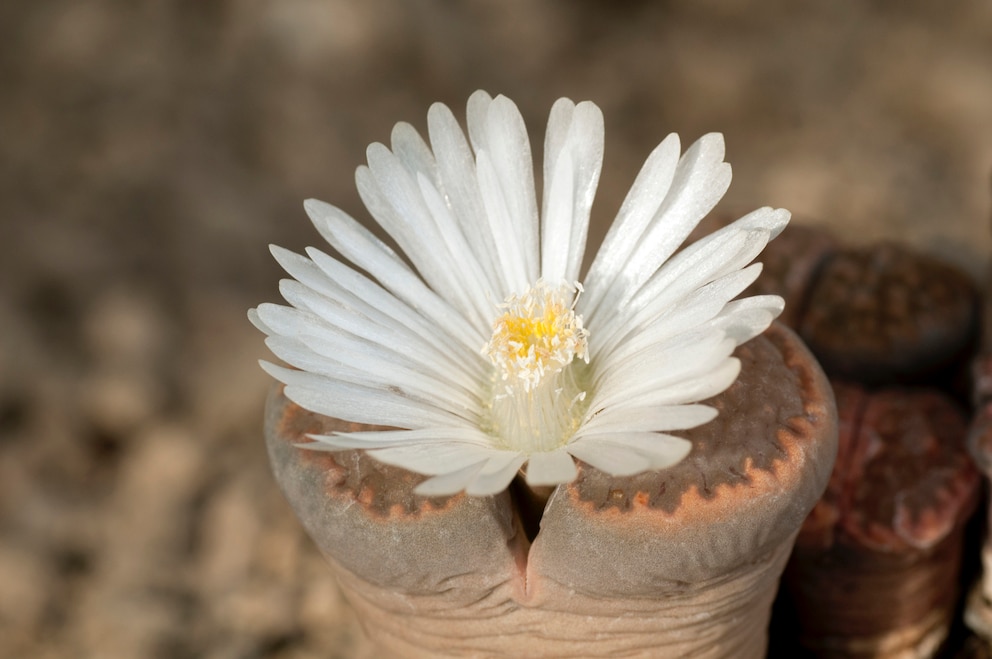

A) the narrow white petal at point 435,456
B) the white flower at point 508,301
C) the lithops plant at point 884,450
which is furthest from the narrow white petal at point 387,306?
the lithops plant at point 884,450

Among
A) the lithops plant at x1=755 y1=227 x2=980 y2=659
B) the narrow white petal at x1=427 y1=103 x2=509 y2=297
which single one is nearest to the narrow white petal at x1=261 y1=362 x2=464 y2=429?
the narrow white petal at x1=427 y1=103 x2=509 y2=297

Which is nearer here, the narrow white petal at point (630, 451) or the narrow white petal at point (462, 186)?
the narrow white petal at point (630, 451)

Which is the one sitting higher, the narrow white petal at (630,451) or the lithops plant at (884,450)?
the narrow white petal at (630,451)

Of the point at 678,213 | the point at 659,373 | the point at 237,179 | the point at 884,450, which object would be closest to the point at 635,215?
the point at 678,213

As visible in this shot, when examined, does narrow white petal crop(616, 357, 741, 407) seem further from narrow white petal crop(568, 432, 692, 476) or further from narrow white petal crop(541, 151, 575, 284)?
narrow white petal crop(541, 151, 575, 284)

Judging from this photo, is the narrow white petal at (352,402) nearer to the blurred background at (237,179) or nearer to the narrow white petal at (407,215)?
the narrow white petal at (407,215)

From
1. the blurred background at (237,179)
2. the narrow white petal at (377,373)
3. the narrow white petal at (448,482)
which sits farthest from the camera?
the blurred background at (237,179)

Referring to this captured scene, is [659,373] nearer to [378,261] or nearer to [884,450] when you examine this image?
[378,261]
